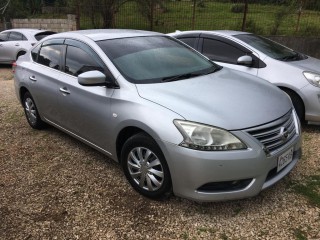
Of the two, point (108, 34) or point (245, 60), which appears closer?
point (108, 34)

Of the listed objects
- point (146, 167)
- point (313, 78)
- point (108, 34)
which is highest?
point (108, 34)

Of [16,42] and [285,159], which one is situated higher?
[285,159]

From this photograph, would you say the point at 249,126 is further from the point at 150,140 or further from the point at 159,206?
the point at 159,206

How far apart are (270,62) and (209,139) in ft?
9.54

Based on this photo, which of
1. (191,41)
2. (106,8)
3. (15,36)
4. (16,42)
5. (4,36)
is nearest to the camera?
(191,41)

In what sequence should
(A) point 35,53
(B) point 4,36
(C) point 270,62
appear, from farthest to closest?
(B) point 4,36 < (C) point 270,62 < (A) point 35,53

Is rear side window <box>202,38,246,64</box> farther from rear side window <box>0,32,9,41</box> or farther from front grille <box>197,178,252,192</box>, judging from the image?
rear side window <box>0,32,9,41</box>

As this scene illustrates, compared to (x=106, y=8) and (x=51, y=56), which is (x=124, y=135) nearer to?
(x=51, y=56)

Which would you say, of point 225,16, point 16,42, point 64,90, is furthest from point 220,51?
point 16,42

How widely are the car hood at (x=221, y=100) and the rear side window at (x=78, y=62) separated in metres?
0.76

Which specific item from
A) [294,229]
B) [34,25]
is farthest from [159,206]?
[34,25]

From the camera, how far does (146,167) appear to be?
325 centimetres

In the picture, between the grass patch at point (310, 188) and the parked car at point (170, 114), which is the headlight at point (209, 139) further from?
the grass patch at point (310, 188)

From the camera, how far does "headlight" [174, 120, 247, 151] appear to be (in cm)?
282
